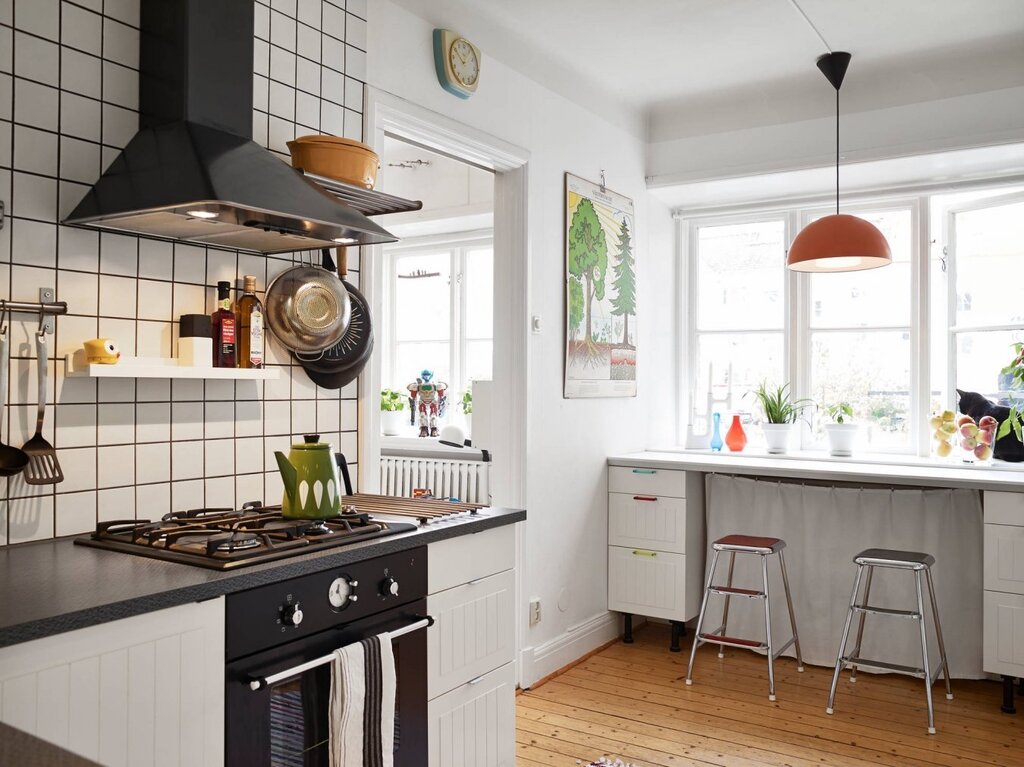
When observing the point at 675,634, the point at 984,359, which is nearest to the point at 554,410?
the point at 675,634

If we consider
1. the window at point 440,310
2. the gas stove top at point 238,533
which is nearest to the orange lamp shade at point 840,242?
the gas stove top at point 238,533

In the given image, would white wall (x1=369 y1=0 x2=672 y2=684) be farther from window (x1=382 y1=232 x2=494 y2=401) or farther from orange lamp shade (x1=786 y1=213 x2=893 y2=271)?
window (x1=382 y1=232 x2=494 y2=401)

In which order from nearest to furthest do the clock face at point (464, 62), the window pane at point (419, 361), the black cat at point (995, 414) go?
the clock face at point (464, 62)
the black cat at point (995, 414)
the window pane at point (419, 361)

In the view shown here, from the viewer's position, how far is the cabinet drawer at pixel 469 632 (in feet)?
6.86

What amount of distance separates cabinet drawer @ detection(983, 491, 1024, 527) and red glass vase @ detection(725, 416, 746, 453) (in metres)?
1.34

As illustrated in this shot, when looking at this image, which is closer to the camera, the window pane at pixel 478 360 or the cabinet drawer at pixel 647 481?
the cabinet drawer at pixel 647 481

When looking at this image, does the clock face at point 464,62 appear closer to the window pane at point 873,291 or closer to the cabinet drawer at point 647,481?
the cabinet drawer at point 647,481

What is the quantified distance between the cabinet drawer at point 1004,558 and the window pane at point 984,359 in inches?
40.0

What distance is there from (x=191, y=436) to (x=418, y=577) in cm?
67

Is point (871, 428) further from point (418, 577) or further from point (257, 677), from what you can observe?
point (257, 677)

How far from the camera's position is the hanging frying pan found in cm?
246

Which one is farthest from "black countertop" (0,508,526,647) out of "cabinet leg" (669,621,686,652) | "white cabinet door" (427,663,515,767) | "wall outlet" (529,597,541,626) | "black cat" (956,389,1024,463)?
"black cat" (956,389,1024,463)

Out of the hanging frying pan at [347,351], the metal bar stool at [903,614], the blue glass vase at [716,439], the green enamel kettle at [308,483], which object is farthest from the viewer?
the blue glass vase at [716,439]

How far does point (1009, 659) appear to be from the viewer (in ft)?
10.4
